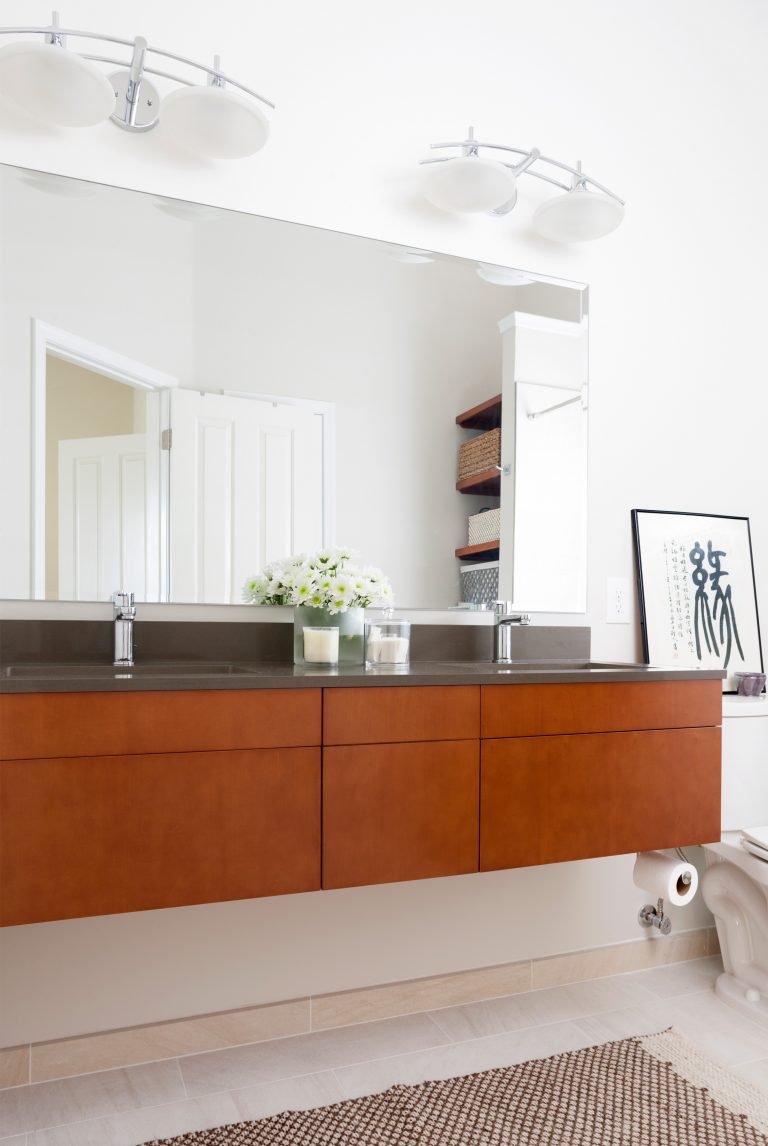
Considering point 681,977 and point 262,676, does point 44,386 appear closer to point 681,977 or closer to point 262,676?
point 262,676

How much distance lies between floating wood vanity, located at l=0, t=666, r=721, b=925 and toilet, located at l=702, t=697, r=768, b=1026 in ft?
1.14

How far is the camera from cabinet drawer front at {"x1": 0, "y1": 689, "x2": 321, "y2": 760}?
136 cm

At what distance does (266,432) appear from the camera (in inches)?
81.4

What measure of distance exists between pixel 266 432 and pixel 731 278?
5.32 ft

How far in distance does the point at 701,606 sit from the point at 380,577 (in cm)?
107

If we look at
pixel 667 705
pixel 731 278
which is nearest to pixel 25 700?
pixel 667 705

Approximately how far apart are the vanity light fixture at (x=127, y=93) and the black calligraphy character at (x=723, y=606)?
1747mm

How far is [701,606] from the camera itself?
98.4 inches

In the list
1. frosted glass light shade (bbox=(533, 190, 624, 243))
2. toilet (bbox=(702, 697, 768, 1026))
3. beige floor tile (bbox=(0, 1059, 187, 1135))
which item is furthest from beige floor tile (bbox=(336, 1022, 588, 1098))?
frosted glass light shade (bbox=(533, 190, 624, 243))

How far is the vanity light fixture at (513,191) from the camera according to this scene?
211cm

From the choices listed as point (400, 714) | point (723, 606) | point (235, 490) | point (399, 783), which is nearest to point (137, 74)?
point (235, 490)

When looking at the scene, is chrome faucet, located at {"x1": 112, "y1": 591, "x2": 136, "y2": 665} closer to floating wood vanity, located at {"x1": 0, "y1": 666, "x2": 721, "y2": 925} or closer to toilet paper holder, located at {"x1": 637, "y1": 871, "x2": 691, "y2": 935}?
floating wood vanity, located at {"x1": 0, "y1": 666, "x2": 721, "y2": 925}

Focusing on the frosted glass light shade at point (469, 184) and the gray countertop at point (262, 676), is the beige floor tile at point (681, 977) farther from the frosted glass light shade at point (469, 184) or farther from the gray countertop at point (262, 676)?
the frosted glass light shade at point (469, 184)

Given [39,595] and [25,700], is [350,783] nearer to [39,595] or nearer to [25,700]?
[25,700]
